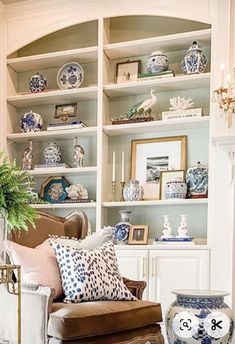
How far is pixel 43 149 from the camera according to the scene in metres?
4.81

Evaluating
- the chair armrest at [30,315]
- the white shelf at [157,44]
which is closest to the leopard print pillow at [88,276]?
the chair armrest at [30,315]

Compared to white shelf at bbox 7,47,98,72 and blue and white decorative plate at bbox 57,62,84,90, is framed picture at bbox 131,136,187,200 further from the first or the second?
white shelf at bbox 7,47,98,72

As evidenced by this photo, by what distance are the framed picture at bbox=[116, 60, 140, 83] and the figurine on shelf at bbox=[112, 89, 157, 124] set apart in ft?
0.86

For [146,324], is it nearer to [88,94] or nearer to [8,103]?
[88,94]

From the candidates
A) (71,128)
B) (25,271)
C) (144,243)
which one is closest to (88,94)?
(71,128)

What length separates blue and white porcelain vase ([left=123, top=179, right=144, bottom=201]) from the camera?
4223 mm

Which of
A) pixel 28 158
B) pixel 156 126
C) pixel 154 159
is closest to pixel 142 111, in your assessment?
pixel 156 126

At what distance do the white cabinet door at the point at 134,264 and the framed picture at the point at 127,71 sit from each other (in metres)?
1.55

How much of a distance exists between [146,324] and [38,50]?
3148 mm

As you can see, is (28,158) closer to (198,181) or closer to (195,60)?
(198,181)

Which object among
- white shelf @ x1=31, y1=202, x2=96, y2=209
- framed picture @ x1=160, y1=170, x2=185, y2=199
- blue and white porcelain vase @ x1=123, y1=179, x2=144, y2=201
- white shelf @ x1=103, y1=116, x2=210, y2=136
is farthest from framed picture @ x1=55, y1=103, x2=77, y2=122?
framed picture @ x1=160, y1=170, x2=185, y2=199

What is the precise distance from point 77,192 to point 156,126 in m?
0.93

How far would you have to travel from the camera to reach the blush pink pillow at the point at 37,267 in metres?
2.68

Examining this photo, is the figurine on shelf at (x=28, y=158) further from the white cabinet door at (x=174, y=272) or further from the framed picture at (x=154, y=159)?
the white cabinet door at (x=174, y=272)
